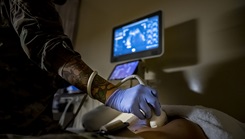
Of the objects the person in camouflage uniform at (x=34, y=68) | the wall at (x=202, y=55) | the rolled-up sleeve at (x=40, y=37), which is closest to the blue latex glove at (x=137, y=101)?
the person in camouflage uniform at (x=34, y=68)

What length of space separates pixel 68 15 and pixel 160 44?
1.36 meters

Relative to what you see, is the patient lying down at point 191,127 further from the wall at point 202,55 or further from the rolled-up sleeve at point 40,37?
the wall at point 202,55

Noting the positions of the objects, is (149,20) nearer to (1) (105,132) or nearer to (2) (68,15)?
(1) (105,132)

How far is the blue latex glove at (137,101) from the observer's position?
0.47 metres

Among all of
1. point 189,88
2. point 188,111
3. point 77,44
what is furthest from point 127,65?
point 77,44

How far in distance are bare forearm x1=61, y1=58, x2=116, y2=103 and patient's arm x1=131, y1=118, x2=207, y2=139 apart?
14 cm

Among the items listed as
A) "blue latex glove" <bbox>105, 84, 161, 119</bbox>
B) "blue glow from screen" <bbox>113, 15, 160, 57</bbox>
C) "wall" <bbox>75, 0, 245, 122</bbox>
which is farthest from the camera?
"blue glow from screen" <bbox>113, 15, 160, 57</bbox>

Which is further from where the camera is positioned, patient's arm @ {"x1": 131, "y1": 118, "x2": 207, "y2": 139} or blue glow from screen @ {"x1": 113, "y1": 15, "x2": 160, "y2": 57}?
blue glow from screen @ {"x1": 113, "y1": 15, "x2": 160, "y2": 57}

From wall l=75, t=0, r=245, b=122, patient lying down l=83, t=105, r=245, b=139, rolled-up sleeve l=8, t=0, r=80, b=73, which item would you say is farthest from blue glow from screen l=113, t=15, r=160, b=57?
rolled-up sleeve l=8, t=0, r=80, b=73

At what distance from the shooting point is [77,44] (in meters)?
2.12

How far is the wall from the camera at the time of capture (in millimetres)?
1022

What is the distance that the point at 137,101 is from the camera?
1.54 feet

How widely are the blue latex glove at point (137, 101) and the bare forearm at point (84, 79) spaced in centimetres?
2

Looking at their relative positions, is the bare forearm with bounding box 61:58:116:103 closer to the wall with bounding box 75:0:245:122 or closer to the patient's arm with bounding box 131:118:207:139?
the patient's arm with bounding box 131:118:207:139
